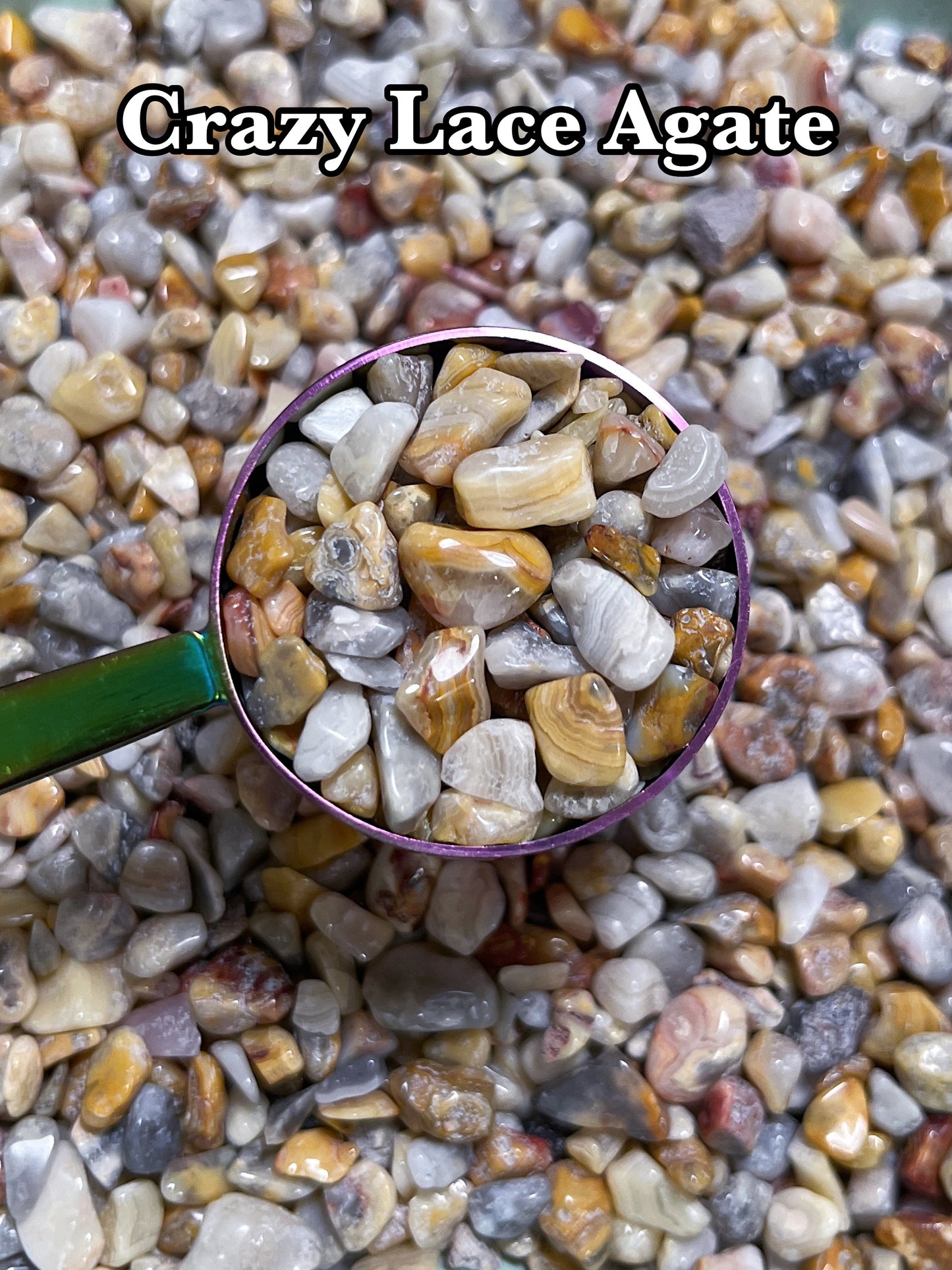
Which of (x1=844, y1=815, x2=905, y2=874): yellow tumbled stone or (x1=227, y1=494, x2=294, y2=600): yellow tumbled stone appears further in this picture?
(x1=844, y1=815, x2=905, y2=874): yellow tumbled stone

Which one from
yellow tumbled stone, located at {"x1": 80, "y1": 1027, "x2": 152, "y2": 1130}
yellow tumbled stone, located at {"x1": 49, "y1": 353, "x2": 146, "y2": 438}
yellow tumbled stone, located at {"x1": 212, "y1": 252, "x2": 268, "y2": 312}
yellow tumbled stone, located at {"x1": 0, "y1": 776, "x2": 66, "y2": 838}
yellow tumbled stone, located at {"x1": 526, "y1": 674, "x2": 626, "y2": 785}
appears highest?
yellow tumbled stone, located at {"x1": 212, "y1": 252, "x2": 268, "y2": 312}

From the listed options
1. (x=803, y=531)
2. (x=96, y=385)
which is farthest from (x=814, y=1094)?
(x=96, y=385)

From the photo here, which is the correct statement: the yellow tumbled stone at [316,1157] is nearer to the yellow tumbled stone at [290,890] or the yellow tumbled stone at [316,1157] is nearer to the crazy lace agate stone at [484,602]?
the yellow tumbled stone at [290,890]

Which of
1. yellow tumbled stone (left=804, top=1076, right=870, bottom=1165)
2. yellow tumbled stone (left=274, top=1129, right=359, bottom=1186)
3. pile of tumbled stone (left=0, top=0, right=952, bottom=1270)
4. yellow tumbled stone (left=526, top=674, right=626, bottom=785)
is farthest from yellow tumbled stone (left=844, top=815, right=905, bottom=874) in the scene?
yellow tumbled stone (left=274, top=1129, right=359, bottom=1186)

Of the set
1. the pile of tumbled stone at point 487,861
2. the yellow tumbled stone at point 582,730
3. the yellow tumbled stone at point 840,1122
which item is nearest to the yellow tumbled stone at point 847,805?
the pile of tumbled stone at point 487,861

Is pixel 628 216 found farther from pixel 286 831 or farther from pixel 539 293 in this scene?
pixel 286 831

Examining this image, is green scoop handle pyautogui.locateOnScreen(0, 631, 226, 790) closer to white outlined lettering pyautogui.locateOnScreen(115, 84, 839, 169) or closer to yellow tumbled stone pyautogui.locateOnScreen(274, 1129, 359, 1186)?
yellow tumbled stone pyautogui.locateOnScreen(274, 1129, 359, 1186)
